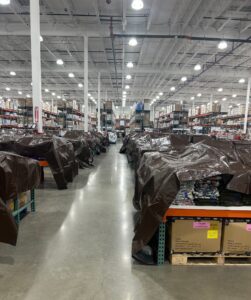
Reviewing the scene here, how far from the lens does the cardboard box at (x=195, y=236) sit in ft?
8.18

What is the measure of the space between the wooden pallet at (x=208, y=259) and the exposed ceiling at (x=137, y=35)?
7.43 metres

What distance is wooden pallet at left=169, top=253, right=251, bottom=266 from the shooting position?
2490 millimetres

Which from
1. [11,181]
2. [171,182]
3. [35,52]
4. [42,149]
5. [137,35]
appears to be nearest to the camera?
[171,182]

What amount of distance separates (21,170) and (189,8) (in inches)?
308

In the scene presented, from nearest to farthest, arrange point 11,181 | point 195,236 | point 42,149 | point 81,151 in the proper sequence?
point 195,236 < point 11,181 < point 42,149 < point 81,151

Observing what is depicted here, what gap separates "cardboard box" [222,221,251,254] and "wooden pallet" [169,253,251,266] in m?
0.11

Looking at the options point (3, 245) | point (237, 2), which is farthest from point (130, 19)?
point (3, 245)

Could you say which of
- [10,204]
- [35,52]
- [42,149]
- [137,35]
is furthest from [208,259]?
[137,35]

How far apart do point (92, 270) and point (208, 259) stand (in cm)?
124

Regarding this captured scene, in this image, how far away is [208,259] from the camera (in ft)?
8.48

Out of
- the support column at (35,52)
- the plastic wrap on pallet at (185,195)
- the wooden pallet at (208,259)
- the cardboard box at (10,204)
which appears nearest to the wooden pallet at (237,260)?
the wooden pallet at (208,259)

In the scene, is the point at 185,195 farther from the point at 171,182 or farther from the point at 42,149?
the point at 42,149

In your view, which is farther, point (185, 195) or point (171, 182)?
point (185, 195)

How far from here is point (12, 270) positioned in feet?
7.62
